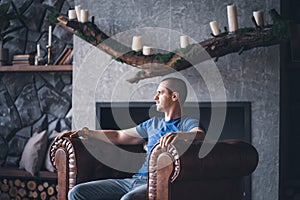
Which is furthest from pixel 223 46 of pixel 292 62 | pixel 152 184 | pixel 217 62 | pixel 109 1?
pixel 152 184

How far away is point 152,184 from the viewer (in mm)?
2982

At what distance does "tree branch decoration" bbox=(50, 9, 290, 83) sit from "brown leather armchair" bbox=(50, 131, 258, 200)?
33.6 inches

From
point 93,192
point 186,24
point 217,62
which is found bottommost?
point 93,192

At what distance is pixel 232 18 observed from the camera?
13.4 ft

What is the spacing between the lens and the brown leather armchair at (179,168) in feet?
9.63

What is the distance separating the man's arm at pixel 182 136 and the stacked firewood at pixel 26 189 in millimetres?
2273

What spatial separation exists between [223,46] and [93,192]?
4.97ft

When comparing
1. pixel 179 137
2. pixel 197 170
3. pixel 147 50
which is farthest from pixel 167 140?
pixel 147 50

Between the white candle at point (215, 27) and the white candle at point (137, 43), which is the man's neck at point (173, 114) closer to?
the white candle at point (215, 27)

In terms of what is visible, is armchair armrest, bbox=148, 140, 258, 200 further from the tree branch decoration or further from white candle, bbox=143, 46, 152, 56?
white candle, bbox=143, 46, 152, 56

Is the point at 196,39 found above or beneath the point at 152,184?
above

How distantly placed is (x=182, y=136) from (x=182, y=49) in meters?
1.26

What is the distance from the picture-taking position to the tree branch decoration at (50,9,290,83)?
3959mm

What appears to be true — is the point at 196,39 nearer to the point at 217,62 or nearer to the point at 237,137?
the point at 217,62
